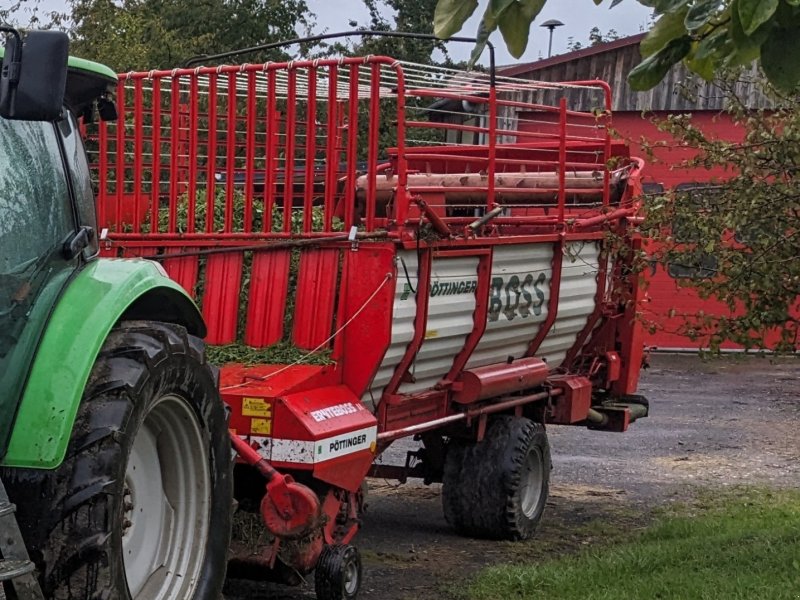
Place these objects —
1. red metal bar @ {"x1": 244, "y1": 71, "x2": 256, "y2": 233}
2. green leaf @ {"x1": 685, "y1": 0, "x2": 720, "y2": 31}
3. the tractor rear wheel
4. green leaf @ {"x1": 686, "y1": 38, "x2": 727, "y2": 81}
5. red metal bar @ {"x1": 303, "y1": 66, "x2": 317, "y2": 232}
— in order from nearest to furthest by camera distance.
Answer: green leaf @ {"x1": 685, "y1": 0, "x2": 720, "y2": 31} < green leaf @ {"x1": 686, "y1": 38, "x2": 727, "y2": 81} < red metal bar @ {"x1": 303, "y1": 66, "x2": 317, "y2": 232} < red metal bar @ {"x1": 244, "y1": 71, "x2": 256, "y2": 233} < the tractor rear wheel

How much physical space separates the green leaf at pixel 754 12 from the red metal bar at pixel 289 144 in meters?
3.37

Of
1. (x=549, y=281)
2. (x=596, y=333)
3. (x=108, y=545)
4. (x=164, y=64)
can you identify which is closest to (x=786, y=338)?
(x=549, y=281)

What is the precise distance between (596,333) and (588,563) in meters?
2.79

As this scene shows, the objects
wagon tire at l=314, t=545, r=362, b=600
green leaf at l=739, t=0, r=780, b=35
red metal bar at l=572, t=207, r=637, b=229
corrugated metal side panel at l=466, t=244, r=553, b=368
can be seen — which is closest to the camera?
green leaf at l=739, t=0, r=780, b=35

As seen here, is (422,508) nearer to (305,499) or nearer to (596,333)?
(596,333)

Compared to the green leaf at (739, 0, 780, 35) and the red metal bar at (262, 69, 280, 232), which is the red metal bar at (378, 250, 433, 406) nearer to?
the red metal bar at (262, 69, 280, 232)

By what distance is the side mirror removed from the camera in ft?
11.6

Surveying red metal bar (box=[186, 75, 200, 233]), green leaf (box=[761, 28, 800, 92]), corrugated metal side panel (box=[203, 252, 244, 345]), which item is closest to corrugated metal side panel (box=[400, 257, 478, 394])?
corrugated metal side panel (box=[203, 252, 244, 345])

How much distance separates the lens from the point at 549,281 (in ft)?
27.0

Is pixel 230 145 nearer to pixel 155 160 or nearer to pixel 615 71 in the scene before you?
pixel 155 160

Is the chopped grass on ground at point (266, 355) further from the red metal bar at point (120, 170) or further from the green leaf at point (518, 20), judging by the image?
the green leaf at point (518, 20)

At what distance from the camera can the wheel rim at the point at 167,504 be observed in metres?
4.32

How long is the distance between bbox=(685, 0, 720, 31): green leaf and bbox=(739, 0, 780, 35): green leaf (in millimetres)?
242

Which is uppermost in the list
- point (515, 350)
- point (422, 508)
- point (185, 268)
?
point (185, 268)
